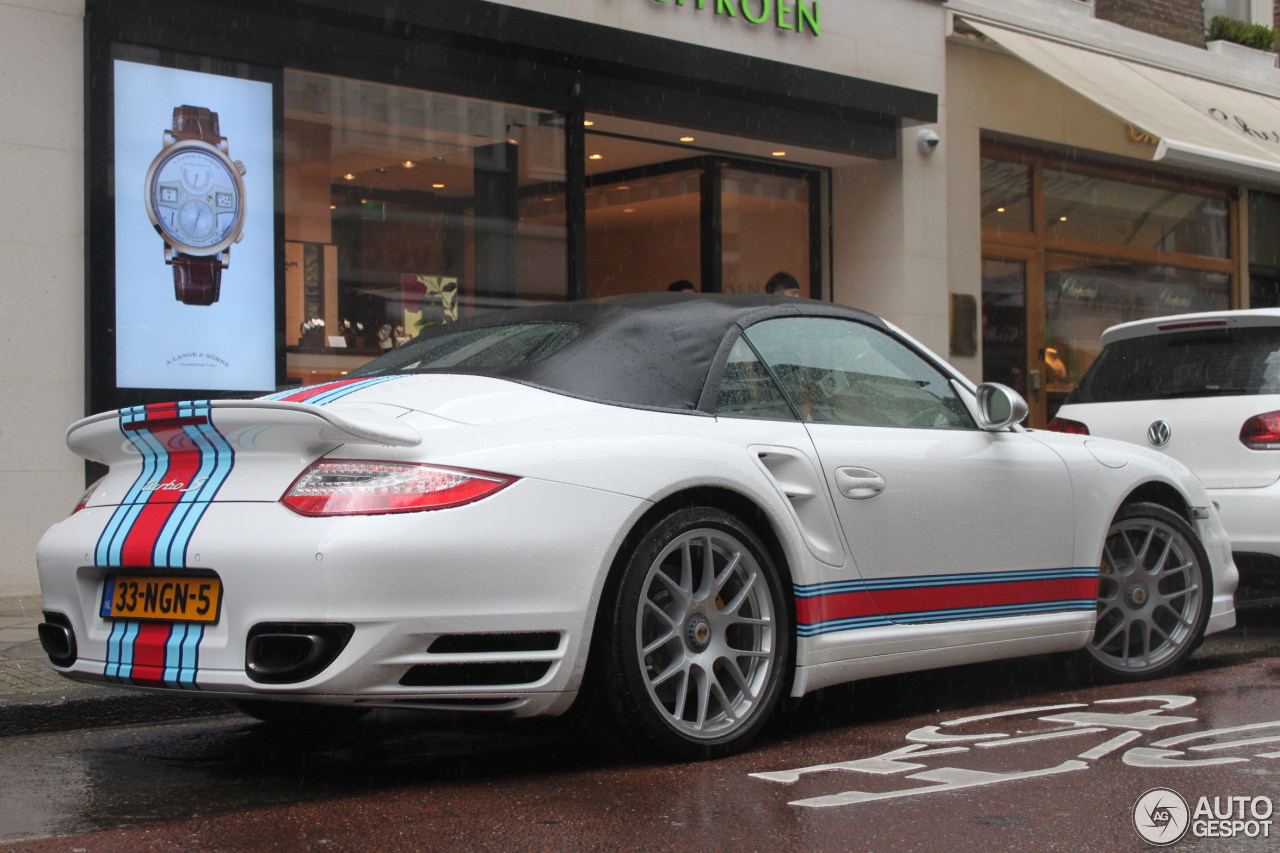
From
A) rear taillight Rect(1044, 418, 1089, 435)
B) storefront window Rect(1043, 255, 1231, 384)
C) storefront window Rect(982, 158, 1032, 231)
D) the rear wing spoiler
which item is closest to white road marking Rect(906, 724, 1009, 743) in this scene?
the rear wing spoiler

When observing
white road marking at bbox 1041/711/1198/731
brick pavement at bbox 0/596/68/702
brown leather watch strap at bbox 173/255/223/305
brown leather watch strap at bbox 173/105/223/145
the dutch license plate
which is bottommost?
white road marking at bbox 1041/711/1198/731

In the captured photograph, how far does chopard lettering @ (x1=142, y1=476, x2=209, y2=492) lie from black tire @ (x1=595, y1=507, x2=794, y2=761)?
114cm

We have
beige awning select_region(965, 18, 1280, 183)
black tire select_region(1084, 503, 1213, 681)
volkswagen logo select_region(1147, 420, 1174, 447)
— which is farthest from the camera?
beige awning select_region(965, 18, 1280, 183)

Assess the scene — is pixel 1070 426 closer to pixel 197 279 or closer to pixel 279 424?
pixel 279 424

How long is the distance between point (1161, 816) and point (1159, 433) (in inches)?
170

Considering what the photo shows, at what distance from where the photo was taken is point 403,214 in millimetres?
10328

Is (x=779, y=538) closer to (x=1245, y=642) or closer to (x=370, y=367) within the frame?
(x=370, y=367)

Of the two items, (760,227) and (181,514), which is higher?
(760,227)

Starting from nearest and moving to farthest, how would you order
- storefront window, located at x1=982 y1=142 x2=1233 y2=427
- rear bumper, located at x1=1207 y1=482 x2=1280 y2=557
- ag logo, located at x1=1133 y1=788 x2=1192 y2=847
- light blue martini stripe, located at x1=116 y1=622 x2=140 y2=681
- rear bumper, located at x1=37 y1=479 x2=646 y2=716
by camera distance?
ag logo, located at x1=1133 y1=788 x2=1192 y2=847 < rear bumper, located at x1=37 y1=479 x2=646 y2=716 < light blue martini stripe, located at x1=116 y1=622 x2=140 y2=681 < rear bumper, located at x1=1207 y1=482 x2=1280 y2=557 < storefront window, located at x1=982 y1=142 x2=1233 y2=427

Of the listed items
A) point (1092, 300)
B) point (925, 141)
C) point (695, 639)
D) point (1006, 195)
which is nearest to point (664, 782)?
point (695, 639)

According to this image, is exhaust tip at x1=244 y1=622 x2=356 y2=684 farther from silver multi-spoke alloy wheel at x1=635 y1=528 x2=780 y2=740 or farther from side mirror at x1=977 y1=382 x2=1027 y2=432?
side mirror at x1=977 y1=382 x2=1027 y2=432

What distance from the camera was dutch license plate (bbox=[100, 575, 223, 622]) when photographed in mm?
3719

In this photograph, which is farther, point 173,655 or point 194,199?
point 194,199

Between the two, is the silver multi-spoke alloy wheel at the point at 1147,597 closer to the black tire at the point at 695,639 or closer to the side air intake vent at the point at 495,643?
the black tire at the point at 695,639
